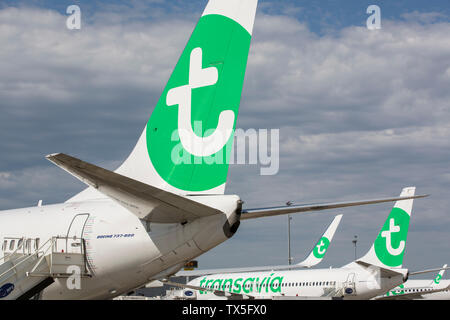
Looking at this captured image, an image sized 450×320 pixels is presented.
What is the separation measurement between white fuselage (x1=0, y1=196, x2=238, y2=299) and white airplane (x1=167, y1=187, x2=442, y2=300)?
85.1ft

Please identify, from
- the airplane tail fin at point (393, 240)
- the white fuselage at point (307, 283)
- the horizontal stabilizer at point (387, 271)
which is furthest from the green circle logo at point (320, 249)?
the horizontal stabilizer at point (387, 271)

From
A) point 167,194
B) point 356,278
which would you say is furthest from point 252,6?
point 356,278

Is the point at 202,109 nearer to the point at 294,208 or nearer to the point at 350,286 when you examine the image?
the point at 294,208

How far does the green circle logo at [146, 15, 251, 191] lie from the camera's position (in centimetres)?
1035

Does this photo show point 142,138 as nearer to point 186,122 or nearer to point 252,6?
point 186,122

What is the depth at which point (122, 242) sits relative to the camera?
10195 millimetres

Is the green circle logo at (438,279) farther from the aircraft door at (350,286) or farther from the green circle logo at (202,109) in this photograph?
the green circle logo at (202,109)

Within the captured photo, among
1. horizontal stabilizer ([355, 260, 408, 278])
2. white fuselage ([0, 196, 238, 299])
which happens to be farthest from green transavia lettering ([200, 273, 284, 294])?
white fuselage ([0, 196, 238, 299])

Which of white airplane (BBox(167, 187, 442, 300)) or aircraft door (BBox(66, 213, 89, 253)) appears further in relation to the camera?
white airplane (BBox(167, 187, 442, 300))

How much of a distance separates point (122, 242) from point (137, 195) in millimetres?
1694

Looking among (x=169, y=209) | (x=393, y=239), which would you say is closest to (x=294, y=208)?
(x=169, y=209)

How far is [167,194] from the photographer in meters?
8.45

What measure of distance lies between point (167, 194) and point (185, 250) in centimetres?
181

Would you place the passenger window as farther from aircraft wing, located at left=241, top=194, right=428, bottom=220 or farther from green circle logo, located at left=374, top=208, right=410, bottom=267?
green circle logo, located at left=374, top=208, right=410, bottom=267
